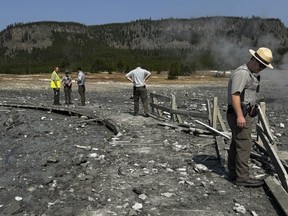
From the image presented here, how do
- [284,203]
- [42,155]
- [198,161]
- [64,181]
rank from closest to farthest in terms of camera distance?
[284,203]
[64,181]
[198,161]
[42,155]

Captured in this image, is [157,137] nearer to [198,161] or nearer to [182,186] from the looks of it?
[198,161]

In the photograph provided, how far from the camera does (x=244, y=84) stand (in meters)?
6.36

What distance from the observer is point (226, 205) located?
19.5ft

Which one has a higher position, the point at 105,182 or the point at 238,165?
the point at 238,165

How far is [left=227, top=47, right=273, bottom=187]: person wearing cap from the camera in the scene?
6.34 meters

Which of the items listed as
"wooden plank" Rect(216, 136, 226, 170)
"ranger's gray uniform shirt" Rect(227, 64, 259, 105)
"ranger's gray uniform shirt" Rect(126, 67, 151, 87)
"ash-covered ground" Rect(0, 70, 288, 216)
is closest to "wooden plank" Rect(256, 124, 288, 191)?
"ash-covered ground" Rect(0, 70, 288, 216)

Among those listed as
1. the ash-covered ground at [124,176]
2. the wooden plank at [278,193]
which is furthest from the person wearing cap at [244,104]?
the ash-covered ground at [124,176]

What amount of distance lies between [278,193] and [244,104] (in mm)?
1375

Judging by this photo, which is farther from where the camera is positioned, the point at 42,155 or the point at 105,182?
the point at 42,155

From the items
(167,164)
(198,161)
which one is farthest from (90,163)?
(198,161)

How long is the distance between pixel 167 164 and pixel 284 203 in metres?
2.80

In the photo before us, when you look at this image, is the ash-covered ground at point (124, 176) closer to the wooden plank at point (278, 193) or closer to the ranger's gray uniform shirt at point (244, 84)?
the wooden plank at point (278, 193)

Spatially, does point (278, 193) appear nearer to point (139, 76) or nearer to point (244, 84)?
point (244, 84)

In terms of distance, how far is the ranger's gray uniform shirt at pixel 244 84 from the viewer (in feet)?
20.8
